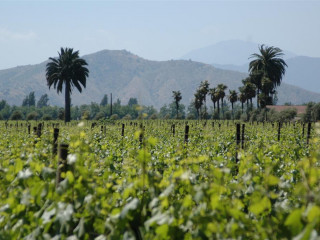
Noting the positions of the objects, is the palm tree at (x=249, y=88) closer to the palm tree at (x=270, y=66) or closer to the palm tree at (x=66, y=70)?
the palm tree at (x=270, y=66)

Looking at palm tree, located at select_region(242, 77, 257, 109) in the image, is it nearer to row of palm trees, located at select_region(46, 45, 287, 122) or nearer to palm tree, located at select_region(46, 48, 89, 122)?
row of palm trees, located at select_region(46, 45, 287, 122)

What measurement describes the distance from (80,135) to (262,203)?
1.74 meters

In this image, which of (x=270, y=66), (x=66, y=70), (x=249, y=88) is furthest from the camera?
(x=249, y=88)

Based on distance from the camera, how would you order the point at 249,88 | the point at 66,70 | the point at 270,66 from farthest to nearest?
the point at 249,88 < the point at 270,66 < the point at 66,70

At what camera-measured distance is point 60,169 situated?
356 cm

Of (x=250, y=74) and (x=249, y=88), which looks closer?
(x=250, y=74)

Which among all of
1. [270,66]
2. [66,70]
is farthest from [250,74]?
[66,70]

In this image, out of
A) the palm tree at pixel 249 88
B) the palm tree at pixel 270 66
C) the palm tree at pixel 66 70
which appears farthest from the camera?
the palm tree at pixel 249 88

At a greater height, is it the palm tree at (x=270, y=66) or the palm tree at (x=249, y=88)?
the palm tree at (x=270, y=66)

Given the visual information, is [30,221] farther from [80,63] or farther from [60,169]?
[80,63]

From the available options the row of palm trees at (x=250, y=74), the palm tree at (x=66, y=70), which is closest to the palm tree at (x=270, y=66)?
the row of palm trees at (x=250, y=74)

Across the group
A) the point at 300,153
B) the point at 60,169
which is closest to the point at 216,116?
the point at 300,153

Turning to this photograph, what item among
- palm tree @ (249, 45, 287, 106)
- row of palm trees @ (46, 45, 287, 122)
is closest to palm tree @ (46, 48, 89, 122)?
row of palm trees @ (46, 45, 287, 122)

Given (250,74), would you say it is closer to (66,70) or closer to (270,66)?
(270,66)
